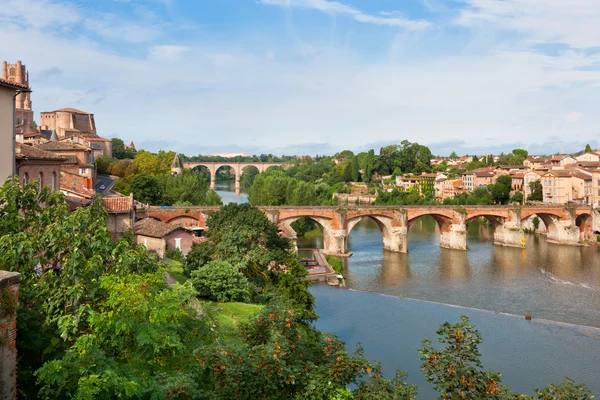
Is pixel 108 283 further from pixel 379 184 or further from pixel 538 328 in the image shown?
pixel 379 184

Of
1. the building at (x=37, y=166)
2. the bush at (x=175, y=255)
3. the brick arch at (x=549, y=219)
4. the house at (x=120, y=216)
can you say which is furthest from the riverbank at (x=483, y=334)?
the brick arch at (x=549, y=219)

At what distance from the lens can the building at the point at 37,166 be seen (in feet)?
60.1

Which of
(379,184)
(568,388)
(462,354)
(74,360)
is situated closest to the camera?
(74,360)

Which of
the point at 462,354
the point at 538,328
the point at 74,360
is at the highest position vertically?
the point at 74,360

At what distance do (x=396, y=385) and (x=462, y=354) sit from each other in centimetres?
124

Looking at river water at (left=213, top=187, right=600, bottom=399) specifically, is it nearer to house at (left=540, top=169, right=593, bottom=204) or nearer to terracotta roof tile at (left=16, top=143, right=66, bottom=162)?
house at (left=540, top=169, right=593, bottom=204)

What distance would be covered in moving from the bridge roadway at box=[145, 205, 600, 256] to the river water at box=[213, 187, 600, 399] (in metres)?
1.82

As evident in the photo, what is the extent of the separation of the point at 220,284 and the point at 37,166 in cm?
799

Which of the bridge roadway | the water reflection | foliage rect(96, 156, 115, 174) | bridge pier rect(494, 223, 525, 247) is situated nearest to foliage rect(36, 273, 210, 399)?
the water reflection

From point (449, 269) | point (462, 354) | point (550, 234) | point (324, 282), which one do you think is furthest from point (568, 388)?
point (550, 234)

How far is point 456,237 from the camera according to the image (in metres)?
50.0

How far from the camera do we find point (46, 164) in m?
20.2

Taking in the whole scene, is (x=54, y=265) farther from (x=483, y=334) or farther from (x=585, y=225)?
(x=585, y=225)

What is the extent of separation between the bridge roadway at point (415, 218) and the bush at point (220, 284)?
741 inches
